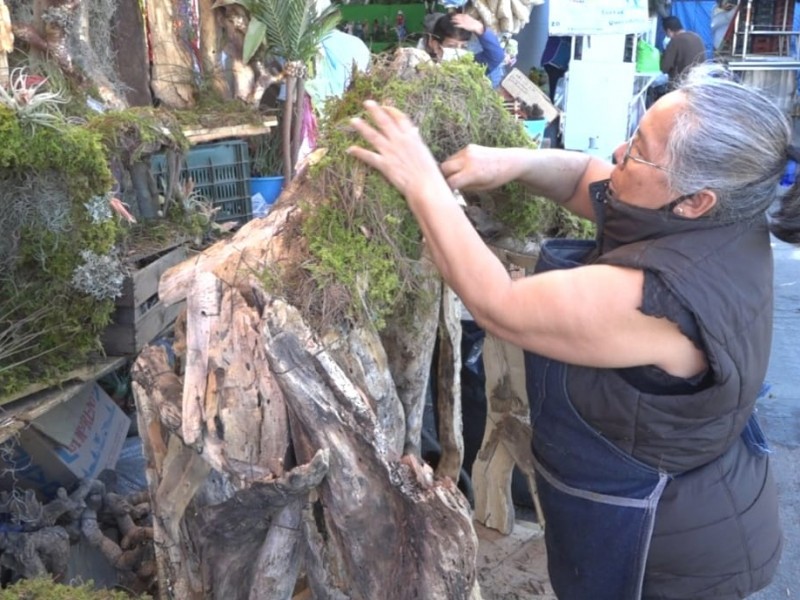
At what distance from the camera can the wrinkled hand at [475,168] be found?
6.25ft

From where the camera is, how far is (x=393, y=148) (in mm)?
1746

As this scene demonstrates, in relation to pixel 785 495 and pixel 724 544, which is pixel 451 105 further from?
pixel 785 495

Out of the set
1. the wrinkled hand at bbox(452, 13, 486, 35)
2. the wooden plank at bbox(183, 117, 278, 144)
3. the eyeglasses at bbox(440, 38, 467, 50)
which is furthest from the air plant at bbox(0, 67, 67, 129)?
the wrinkled hand at bbox(452, 13, 486, 35)

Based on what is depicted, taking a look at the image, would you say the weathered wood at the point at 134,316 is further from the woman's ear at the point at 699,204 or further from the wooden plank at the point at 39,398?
the woman's ear at the point at 699,204

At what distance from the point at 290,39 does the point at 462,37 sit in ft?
7.85

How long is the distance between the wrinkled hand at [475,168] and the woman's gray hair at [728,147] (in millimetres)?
475

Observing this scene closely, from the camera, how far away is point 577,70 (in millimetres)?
8812

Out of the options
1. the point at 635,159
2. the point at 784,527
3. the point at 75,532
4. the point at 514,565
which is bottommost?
the point at 784,527

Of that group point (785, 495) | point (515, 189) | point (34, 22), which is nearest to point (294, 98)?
point (34, 22)

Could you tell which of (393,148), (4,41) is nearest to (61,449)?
(4,41)

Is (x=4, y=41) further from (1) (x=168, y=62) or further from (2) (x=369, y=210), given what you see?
(2) (x=369, y=210)

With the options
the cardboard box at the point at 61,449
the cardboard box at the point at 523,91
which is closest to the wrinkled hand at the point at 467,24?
the cardboard box at the point at 523,91

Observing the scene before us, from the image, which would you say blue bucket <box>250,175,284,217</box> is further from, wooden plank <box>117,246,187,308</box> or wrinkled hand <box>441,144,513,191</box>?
wrinkled hand <box>441,144,513,191</box>

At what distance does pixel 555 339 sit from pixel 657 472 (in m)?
0.43
